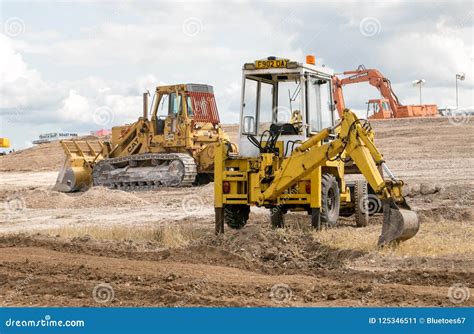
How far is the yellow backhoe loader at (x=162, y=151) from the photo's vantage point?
2695 cm

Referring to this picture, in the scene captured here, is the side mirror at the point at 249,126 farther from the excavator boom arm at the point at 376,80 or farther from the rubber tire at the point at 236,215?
the excavator boom arm at the point at 376,80

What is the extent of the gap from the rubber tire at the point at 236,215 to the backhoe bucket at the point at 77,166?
46.1 feet

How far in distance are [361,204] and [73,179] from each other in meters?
14.6

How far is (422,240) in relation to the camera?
491 inches

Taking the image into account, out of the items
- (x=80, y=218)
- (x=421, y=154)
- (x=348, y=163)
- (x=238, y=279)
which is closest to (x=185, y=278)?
(x=238, y=279)

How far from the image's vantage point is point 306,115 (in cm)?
1469

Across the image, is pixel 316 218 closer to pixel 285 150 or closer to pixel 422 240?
pixel 285 150

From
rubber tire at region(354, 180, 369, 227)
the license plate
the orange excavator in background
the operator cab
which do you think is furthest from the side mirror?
the orange excavator in background

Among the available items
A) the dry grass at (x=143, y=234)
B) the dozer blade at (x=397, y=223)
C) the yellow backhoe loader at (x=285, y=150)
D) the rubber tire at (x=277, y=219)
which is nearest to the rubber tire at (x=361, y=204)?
the yellow backhoe loader at (x=285, y=150)

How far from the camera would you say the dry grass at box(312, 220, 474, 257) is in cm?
1156

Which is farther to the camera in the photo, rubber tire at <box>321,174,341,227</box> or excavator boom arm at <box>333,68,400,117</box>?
excavator boom arm at <box>333,68,400,117</box>

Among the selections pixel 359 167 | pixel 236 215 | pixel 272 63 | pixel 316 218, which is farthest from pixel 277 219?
pixel 272 63

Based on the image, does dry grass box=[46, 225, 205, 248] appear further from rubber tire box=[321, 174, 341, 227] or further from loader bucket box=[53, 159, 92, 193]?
loader bucket box=[53, 159, 92, 193]

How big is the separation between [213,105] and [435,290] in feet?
63.9
